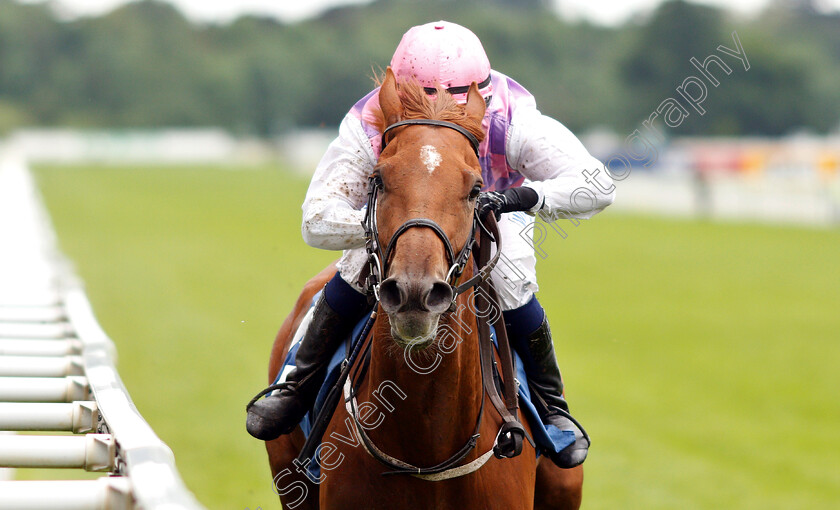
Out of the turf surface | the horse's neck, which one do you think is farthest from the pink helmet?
the turf surface

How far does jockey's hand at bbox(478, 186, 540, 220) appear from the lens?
9.67 ft

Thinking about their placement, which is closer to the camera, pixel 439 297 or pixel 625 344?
pixel 439 297

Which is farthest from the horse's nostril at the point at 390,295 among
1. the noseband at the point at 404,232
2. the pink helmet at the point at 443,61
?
the pink helmet at the point at 443,61

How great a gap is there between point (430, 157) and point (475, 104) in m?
0.37

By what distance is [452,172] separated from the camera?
2.77 metres

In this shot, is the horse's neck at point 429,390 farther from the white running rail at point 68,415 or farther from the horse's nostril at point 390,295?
the white running rail at point 68,415

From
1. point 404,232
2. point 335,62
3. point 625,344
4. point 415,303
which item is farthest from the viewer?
point 335,62

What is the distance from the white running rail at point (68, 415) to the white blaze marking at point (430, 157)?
1.04 m

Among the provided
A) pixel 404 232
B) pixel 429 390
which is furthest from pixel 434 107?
pixel 429 390

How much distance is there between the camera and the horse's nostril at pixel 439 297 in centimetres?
256

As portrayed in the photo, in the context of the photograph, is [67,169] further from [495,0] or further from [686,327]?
[495,0]

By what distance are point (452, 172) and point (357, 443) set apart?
998mm

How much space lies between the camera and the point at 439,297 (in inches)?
102

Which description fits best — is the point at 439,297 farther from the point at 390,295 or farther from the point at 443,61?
the point at 443,61
